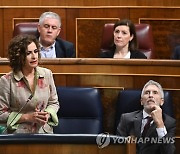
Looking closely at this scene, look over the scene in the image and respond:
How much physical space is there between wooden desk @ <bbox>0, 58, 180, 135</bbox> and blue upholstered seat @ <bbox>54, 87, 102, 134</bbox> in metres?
0.07

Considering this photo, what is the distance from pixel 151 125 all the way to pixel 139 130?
6cm

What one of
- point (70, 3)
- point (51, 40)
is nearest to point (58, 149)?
point (51, 40)

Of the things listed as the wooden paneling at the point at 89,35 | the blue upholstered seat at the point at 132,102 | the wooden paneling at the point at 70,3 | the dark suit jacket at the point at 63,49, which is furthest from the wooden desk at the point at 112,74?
the wooden paneling at the point at 70,3

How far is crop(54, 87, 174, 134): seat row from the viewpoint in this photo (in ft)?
8.07

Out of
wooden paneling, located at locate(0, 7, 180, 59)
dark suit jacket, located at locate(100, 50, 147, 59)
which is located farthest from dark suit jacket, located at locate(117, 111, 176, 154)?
wooden paneling, located at locate(0, 7, 180, 59)

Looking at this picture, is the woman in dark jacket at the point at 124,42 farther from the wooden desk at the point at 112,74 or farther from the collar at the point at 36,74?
the collar at the point at 36,74

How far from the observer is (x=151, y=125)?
7.77 ft

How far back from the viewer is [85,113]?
2.47 meters

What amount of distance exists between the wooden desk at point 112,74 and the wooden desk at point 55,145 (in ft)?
3.44

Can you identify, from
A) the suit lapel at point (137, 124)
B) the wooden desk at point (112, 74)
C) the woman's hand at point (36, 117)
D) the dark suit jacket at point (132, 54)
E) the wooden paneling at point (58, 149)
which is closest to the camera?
the wooden paneling at point (58, 149)

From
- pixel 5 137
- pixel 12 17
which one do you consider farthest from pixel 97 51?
pixel 5 137

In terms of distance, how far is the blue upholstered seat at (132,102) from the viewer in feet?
8.07

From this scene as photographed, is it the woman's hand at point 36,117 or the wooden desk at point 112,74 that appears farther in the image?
the wooden desk at point 112,74

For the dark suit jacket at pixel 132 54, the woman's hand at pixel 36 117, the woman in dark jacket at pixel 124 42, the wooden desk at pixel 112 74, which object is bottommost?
the woman's hand at pixel 36 117
